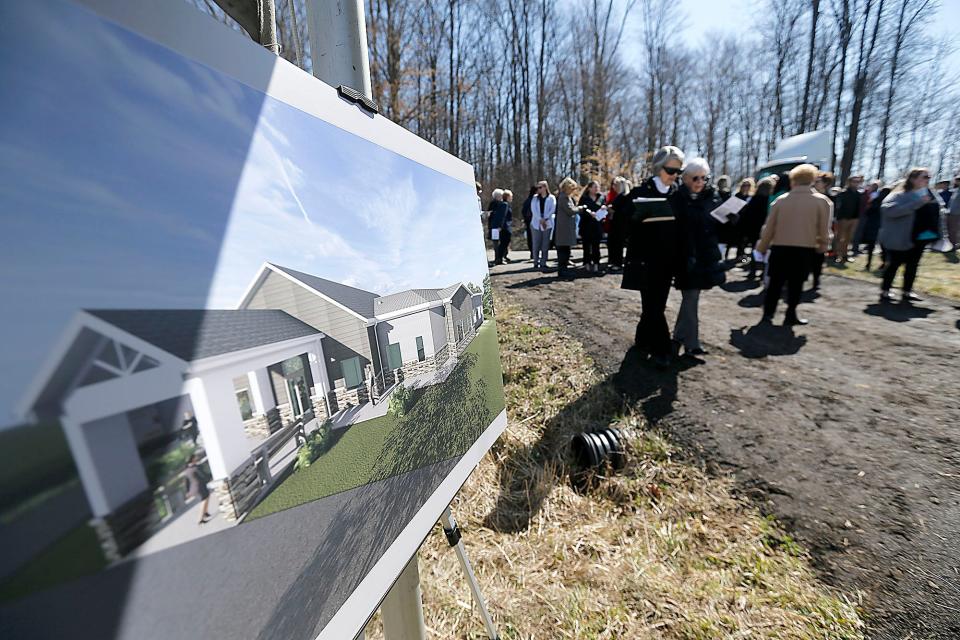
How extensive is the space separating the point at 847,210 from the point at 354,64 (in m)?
11.5

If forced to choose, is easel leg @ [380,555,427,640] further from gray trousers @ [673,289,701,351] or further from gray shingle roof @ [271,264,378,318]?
gray trousers @ [673,289,701,351]

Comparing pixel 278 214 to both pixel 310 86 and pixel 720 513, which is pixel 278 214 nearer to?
pixel 310 86

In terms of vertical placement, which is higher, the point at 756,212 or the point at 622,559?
the point at 756,212

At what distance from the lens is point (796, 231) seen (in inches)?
203

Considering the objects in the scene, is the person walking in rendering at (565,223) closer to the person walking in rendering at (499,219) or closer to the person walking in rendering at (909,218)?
the person walking in rendering at (499,219)

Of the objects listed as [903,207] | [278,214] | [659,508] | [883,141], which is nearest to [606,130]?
[883,141]

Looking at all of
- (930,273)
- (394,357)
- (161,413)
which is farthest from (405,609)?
(930,273)

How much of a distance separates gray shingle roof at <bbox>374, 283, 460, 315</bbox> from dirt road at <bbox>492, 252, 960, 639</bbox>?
8.12 feet

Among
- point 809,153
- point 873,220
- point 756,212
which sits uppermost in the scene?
point 809,153

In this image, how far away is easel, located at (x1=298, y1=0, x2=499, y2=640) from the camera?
1508 millimetres

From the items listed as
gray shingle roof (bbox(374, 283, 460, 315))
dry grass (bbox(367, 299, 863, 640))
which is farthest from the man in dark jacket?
gray shingle roof (bbox(374, 283, 460, 315))

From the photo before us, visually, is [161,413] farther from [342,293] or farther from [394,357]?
[394,357]

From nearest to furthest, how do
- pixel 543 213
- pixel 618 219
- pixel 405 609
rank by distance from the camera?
pixel 405 609, pixel 618 219, pixel 543 213

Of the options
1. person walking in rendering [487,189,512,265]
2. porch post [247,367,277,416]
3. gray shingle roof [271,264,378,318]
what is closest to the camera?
porch post [247,367,277,416]
